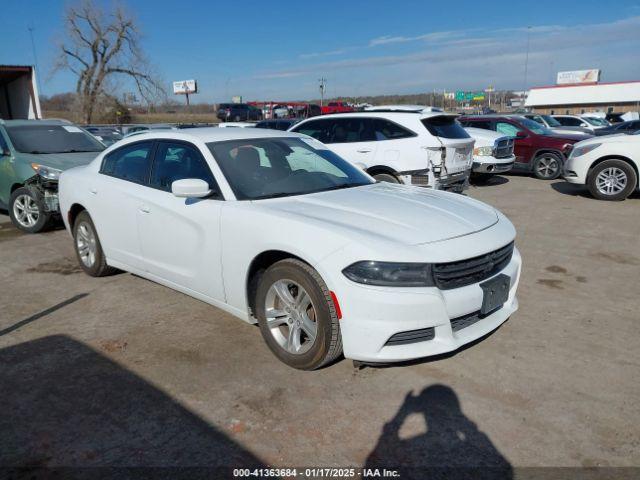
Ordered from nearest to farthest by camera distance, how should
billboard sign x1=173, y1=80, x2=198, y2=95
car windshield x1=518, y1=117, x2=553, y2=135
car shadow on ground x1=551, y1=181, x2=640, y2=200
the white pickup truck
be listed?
car shadow on ground x1=551, y1=181, x2=640, y2=200 → the white pickup truck → car windshield x1=518, y1=117, x2=553, y2=135 → billboard sign x1=173, y1=80, x2=198, y2=95

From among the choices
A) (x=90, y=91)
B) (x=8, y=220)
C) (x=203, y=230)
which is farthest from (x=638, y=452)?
(x=90, y=91)

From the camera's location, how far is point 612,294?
4.67m

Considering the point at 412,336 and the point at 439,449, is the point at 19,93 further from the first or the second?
the point at 439,449

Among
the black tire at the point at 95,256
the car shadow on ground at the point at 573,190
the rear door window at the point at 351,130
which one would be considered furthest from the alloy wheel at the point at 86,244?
the car shadow on ground at the point at 573,190

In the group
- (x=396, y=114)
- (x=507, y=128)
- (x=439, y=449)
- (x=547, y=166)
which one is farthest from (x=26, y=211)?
(x=547, y=166)

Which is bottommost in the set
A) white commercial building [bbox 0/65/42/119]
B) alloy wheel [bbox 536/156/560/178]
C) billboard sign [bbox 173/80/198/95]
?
alloy wheel [bbox 536/156/560/178]

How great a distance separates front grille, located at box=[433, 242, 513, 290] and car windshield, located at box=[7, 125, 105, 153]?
7.18 m

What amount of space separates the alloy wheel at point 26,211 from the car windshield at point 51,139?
0.83 metres

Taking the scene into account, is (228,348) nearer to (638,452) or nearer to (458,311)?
(458,311)

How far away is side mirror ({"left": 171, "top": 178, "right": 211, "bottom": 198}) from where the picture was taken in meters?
3.54

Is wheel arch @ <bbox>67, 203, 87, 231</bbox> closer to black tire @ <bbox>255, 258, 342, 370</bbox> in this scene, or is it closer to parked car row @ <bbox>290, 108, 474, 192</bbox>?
black tire @ <bbox>255, 258, 342, 370</bbox>

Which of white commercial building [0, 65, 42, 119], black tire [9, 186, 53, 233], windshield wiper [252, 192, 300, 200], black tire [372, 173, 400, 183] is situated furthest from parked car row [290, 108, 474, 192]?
white commercial building [0, 65, 42, 119]

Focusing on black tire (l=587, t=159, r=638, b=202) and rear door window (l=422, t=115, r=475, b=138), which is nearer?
rear door window (l=422, t=115, r=475, b=138)

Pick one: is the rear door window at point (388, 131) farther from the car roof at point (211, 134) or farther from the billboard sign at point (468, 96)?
the billboard sign at point (468, 96)
